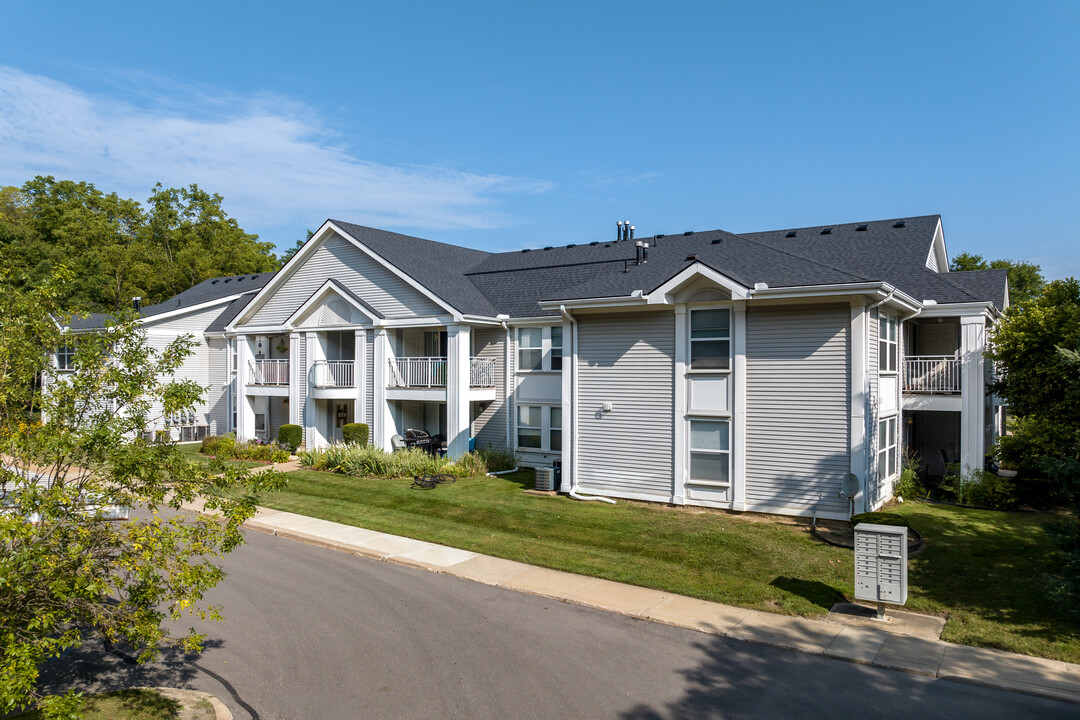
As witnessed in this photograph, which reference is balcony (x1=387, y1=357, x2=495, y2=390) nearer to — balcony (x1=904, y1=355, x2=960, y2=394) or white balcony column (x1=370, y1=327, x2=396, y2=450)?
white balcony column (x1=370, y1=327, x2=396, y2=450)

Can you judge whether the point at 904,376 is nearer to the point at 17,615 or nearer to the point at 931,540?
the point at 931,540

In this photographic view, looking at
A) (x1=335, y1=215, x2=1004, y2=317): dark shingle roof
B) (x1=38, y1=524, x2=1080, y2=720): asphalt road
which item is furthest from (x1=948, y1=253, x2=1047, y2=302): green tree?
(x1=38, y1=524, x2=1080, y2=720): asphalt road

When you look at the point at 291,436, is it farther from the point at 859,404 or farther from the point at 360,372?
the point at 859,404

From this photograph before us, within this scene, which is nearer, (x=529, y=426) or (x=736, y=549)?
(x=736, y=549)

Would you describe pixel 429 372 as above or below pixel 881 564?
above

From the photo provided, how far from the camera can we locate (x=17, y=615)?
5.50 m

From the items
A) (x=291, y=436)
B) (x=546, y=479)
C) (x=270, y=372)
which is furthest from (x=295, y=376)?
(x=546, y=479)

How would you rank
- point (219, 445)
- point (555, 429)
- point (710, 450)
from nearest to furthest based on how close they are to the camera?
point (710, 450), point (555, 429), point (219, 445)

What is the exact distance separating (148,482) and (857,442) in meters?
13.7

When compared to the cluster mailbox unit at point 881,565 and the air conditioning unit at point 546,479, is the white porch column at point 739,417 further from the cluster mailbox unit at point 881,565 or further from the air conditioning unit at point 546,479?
the cluster mailbox unit at point 881,565

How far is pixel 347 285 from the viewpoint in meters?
26.4

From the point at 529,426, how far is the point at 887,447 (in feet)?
35.7

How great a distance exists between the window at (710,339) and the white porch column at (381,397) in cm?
1245

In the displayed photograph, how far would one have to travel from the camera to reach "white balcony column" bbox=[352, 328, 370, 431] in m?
25.6
